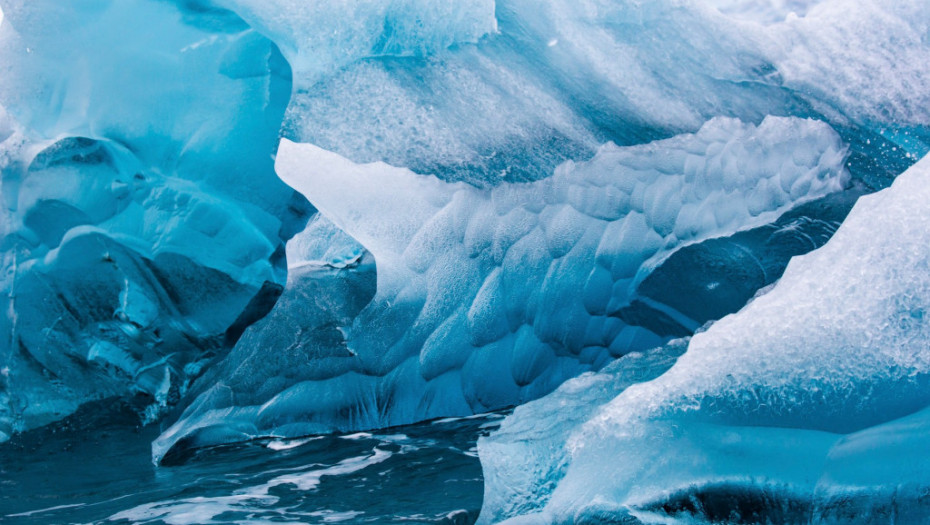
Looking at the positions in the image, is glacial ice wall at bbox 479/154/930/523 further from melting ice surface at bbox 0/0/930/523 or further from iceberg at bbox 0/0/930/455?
iceberg at bbox 0/0/930/455

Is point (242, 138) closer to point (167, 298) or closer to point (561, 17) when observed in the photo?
point (167, 298)

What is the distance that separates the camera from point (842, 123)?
2979mm

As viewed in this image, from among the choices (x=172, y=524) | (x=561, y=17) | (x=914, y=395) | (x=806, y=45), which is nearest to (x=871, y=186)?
(x=806, y=45)

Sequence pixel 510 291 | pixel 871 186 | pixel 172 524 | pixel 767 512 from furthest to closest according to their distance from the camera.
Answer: pixel 871 186
pixel 510 291
pixel 172 524
pixel 767 512

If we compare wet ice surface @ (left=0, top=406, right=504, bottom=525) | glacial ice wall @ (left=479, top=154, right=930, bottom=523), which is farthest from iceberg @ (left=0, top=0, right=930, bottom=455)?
glacial ice wall @ (left=479, top=154, right=930, bottom=523)

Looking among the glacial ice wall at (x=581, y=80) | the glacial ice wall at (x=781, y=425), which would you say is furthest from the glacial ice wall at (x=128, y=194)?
the glacial ice wall at (x=781, y=425)

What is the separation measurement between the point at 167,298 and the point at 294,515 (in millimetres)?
1589

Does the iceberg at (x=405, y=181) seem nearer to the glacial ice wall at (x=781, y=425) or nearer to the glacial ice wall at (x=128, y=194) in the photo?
the glacial ice wall at (x=128, y=194)

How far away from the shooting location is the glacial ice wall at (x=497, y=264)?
2.76m

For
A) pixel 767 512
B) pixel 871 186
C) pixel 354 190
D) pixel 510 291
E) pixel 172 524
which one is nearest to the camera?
pixel 767 512

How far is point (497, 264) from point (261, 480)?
1.11m

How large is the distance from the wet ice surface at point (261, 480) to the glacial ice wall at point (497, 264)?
16cm

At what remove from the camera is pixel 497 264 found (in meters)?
2.85

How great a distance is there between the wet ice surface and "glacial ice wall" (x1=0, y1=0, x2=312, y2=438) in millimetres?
415
